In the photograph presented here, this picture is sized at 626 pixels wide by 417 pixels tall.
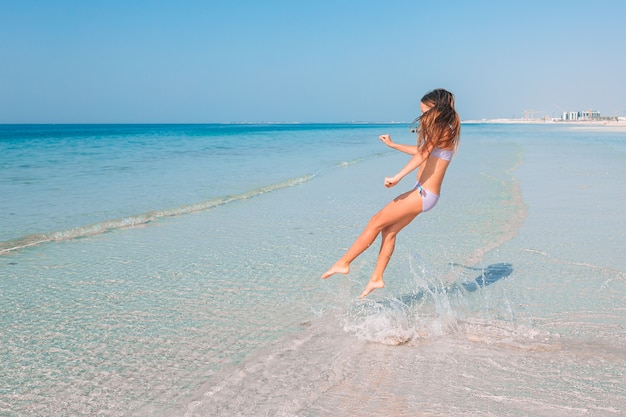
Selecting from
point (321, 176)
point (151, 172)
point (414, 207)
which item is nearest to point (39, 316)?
point (414, 207)

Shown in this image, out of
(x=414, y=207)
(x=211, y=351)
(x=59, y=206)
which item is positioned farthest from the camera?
(x=59, y=206)

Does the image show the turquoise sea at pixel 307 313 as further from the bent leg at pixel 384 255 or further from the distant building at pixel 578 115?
the distant building at pixel 578 115

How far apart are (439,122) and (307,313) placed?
7.28 feet

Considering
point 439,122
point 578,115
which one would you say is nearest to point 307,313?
point 439,122

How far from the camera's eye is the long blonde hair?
4.83m

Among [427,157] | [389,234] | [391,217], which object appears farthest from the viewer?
[389,234]

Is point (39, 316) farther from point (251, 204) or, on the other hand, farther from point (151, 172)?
point (151, 172)

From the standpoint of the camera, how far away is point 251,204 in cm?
1258

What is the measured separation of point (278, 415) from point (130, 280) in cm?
369

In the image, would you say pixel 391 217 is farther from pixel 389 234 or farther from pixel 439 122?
pixel 439 122

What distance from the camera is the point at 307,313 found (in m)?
5.54

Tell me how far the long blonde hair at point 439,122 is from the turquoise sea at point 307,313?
4.87ft

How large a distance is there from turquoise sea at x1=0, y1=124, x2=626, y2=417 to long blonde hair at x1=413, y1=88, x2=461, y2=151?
148 centimetres

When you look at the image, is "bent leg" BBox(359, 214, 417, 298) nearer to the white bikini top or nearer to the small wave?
the white bikini top
